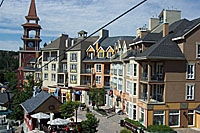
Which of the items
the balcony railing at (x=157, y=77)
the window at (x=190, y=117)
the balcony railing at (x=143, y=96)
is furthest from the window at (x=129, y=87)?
the window at (x=190, y=117)

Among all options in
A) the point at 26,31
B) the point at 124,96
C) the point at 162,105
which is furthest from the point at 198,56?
the point at 26,31

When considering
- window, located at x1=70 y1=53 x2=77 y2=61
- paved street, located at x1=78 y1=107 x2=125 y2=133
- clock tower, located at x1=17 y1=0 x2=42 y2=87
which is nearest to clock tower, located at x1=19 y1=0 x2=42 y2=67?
clock tower, located at x1=17 y1=0 x2=42 y2=87

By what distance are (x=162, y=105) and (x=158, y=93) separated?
2.36 m

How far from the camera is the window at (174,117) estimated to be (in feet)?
77.7

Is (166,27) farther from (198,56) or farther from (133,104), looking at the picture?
(133,104)

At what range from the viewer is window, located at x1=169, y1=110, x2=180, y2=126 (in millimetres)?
23688

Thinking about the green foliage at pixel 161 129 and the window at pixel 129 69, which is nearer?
the green foliage at pixel 161 129

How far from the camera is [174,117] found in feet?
78.2

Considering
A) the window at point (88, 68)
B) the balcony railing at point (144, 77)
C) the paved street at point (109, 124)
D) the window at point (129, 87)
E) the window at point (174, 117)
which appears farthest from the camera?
the window at point (88, 68)

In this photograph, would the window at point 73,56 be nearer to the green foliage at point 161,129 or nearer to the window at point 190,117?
the green foliage at point 161,129

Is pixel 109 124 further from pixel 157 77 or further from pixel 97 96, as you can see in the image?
pixel 157 77

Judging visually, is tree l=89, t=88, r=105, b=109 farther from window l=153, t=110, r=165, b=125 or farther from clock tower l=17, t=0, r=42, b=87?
clock tower l=17, t=0, r=42, b=87

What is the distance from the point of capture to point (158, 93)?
25.4 m

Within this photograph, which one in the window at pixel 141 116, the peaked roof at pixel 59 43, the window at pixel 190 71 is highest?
the peaked roof at pixel 59 43
